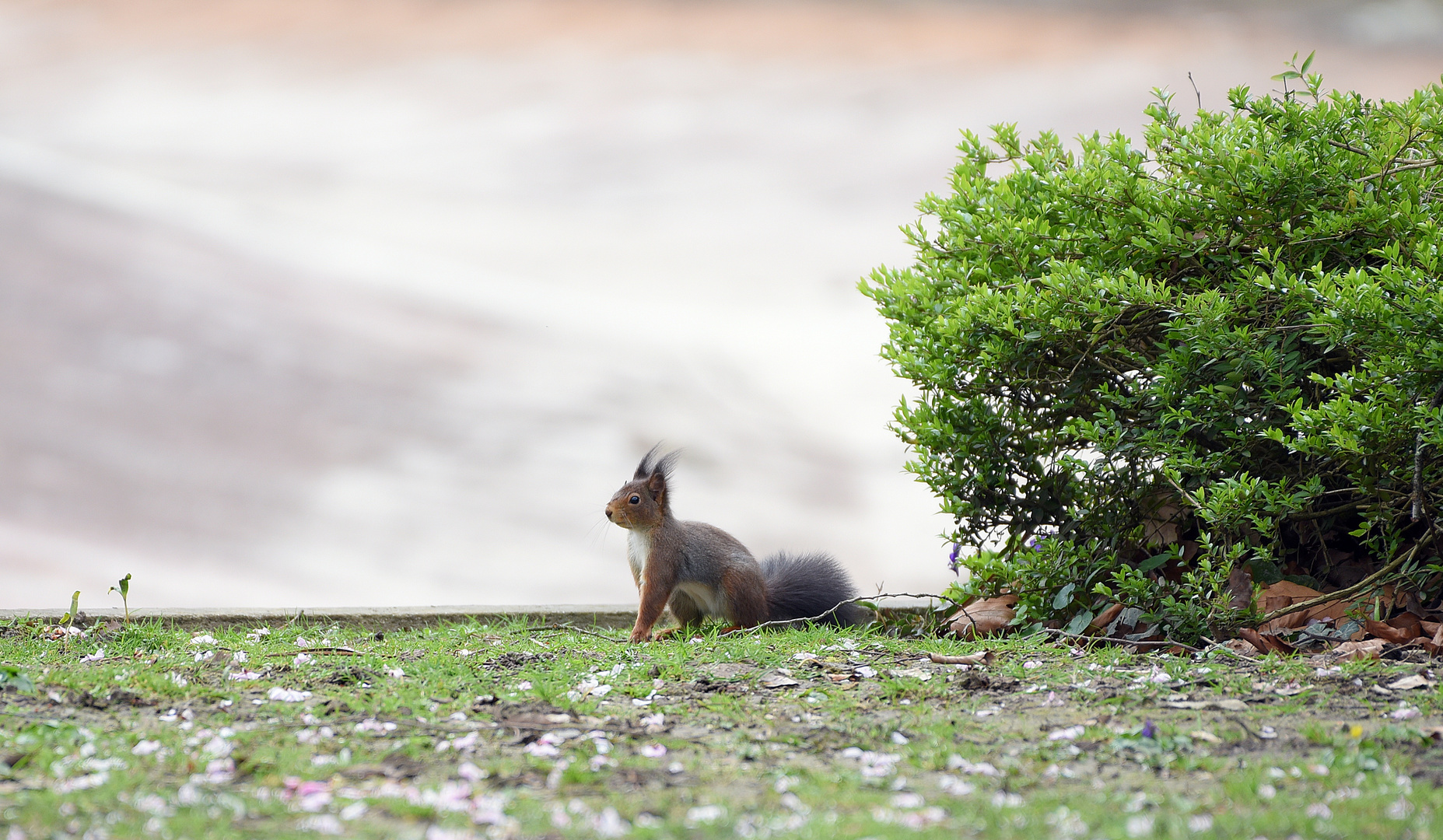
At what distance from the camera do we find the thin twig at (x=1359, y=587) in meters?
4.70

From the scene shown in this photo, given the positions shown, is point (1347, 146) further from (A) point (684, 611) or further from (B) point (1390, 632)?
(A) point (684, 611)

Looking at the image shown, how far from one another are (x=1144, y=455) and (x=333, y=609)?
4.37 m

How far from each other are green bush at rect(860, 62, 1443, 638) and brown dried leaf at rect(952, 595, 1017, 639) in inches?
4.5

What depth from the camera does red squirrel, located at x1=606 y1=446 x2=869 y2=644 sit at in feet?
18.8

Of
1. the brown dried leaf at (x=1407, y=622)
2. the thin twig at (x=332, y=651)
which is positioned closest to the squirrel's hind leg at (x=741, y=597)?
the thin twig at (x=332, y=651)

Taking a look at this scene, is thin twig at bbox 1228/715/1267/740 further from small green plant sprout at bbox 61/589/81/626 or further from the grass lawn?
small green plant sprout at bbox 61/589/81/626

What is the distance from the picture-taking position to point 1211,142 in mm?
4914

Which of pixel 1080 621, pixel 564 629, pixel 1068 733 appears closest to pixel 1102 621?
pixel 1080 621

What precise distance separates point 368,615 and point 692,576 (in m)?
1.91

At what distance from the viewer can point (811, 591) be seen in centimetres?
610

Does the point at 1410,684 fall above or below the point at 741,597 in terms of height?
Result: below

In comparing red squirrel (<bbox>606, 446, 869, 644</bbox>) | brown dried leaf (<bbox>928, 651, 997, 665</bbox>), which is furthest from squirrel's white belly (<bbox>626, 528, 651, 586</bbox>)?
brown dried leaf (<bbox>928, 651, 997, 665</bbox>)

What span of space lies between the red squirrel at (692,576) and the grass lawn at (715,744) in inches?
34.7

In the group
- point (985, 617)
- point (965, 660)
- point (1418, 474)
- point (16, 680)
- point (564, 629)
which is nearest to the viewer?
point (16, 680)
